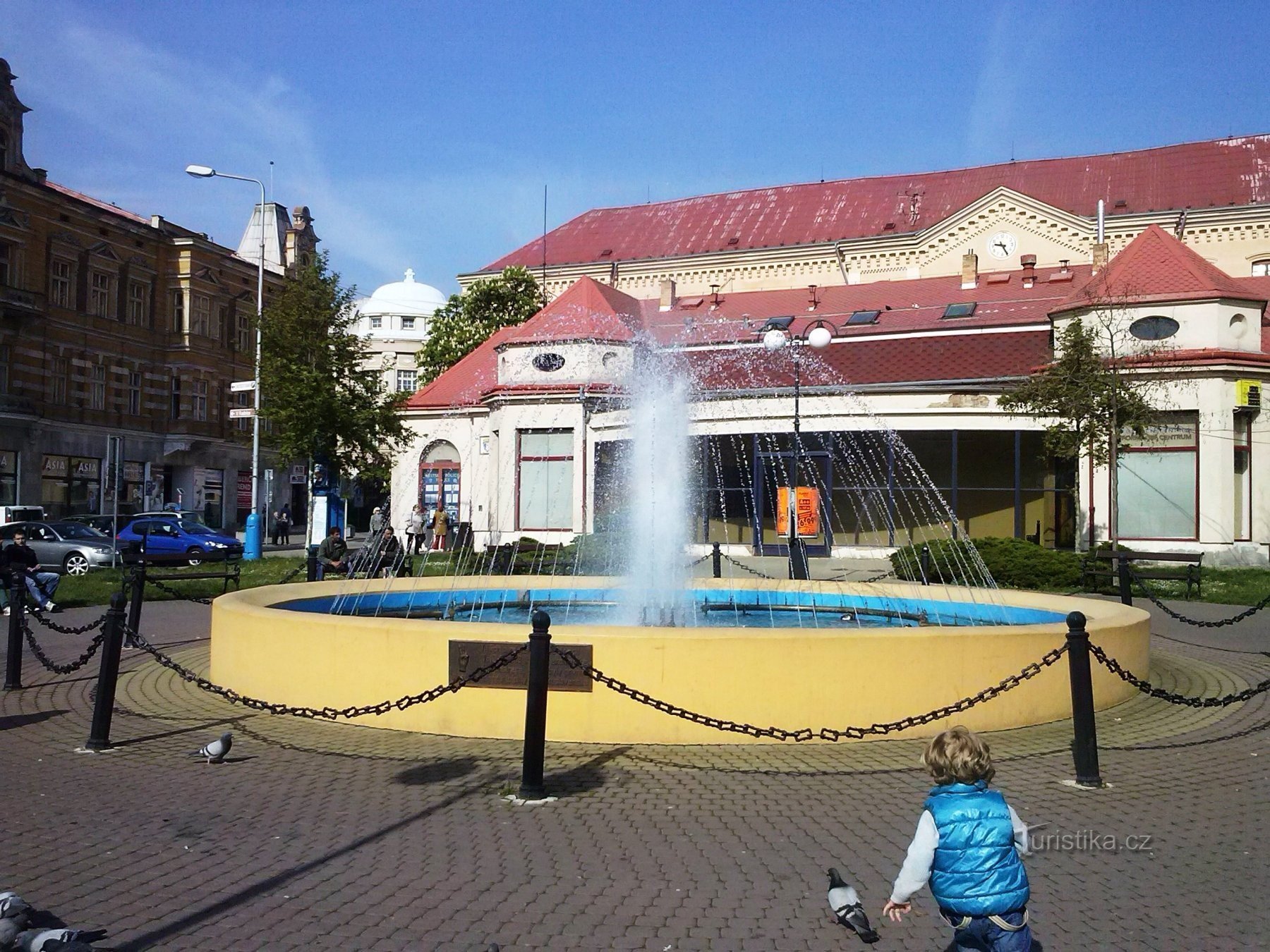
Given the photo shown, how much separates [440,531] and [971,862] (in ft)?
102

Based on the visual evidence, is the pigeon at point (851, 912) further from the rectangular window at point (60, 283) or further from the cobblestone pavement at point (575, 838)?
the rectangular window at point (60, 283)

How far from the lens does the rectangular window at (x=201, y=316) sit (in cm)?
5350

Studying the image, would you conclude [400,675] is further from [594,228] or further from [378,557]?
[594,228]

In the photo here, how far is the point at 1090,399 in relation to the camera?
25.6 m

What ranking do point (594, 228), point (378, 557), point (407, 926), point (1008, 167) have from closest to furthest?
point (407, 926) → point (378, 557) → point (1008, 167) → point (594, 228)

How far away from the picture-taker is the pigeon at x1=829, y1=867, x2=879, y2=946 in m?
4.64

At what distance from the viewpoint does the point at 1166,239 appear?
31.3m

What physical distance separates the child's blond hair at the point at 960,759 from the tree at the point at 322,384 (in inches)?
1254

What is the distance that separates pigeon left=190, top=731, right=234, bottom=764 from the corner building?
33615 mm

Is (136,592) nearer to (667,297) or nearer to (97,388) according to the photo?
(667,297)

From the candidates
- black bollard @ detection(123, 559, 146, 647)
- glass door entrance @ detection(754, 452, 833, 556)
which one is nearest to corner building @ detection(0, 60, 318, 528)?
glass door entrance @ detection(754, 452, 833, 556)

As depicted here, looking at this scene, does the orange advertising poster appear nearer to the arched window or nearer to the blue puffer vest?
the arched window

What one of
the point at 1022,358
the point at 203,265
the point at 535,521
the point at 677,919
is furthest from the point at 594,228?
the point at 677,919

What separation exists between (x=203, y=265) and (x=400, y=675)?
51339 mm
